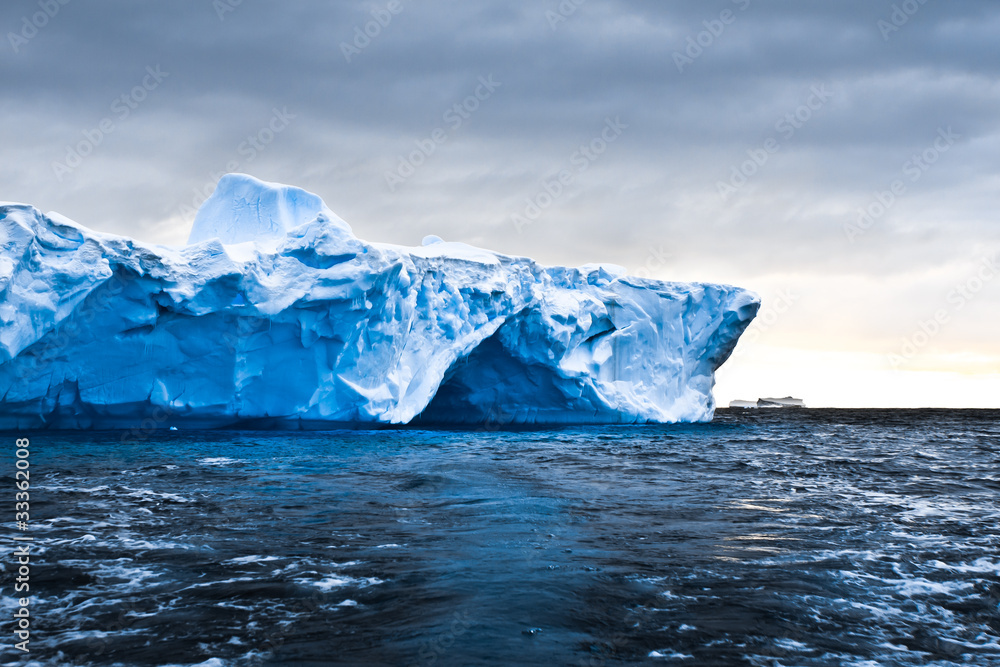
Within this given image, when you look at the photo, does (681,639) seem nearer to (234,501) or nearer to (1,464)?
(234,501)

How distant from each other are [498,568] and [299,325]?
12191 millimetres

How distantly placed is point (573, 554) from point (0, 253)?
11449 mm

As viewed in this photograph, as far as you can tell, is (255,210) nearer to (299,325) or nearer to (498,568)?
(299,325)

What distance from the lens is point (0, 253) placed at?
12.4 metres

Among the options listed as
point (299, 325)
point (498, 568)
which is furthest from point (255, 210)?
point (498, 568)

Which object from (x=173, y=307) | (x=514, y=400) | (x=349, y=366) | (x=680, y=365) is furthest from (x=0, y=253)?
(x=680, y=365)

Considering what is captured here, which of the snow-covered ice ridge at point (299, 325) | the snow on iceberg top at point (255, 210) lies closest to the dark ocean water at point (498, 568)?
the snow-covered ice ridge at point (299, 325)

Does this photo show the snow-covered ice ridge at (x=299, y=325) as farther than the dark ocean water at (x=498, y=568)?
Yes

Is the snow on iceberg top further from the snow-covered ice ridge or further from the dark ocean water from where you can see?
the dark ocean water

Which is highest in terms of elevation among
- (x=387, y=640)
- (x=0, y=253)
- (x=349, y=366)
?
(x=0, y=253)

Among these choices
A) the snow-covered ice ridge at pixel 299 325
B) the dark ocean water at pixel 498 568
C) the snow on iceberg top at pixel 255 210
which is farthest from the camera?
the snow on iceberg top at pixel 255 210

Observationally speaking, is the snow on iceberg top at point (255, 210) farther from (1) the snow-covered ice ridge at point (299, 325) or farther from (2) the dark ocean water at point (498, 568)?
(2) the dark ocean water at point (498, 568)

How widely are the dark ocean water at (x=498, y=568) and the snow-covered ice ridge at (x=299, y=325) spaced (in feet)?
14.2

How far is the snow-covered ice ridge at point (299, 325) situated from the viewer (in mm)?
13688
